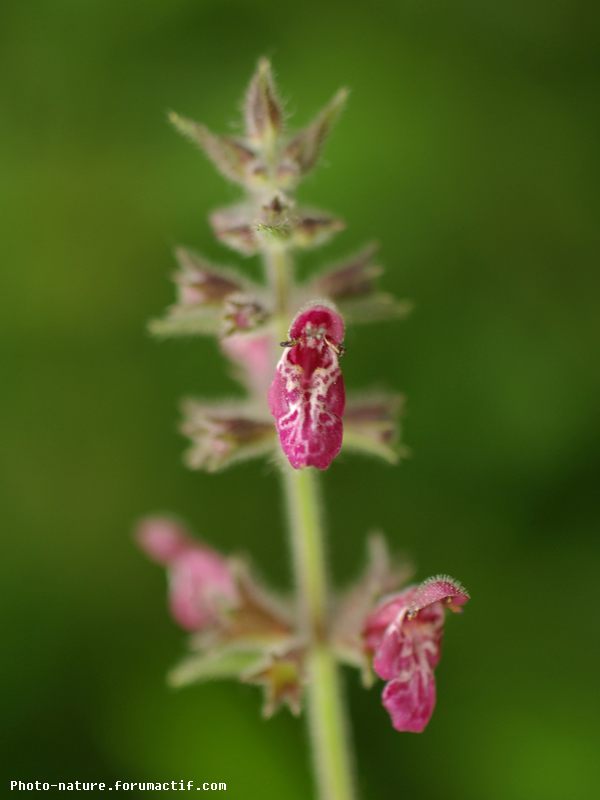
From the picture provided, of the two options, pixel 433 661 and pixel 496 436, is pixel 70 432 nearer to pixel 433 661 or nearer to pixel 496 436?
pixel 496 436

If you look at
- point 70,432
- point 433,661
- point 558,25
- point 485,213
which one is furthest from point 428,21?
point 433,661

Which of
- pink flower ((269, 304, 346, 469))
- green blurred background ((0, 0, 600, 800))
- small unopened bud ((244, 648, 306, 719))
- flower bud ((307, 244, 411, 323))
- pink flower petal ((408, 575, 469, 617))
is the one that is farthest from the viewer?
green blurred background ((0, 0, 600, 800))

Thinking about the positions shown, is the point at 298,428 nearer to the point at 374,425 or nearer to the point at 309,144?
the point at 374,425

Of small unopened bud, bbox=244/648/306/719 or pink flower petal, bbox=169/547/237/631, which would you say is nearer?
small unopened bud, bbox=244/648/306/719

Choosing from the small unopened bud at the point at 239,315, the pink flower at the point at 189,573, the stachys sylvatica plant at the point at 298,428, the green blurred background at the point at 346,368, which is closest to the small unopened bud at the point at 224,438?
the stachys sylvatica plant at the point at 298,428

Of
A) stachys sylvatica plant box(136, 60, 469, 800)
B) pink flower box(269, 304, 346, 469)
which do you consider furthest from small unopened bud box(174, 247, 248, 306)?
pink flower box(269, 304, 346, 469)

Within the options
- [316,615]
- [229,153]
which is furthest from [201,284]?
[316,615]

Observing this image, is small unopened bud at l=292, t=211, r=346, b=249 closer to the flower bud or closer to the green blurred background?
the flower bud
